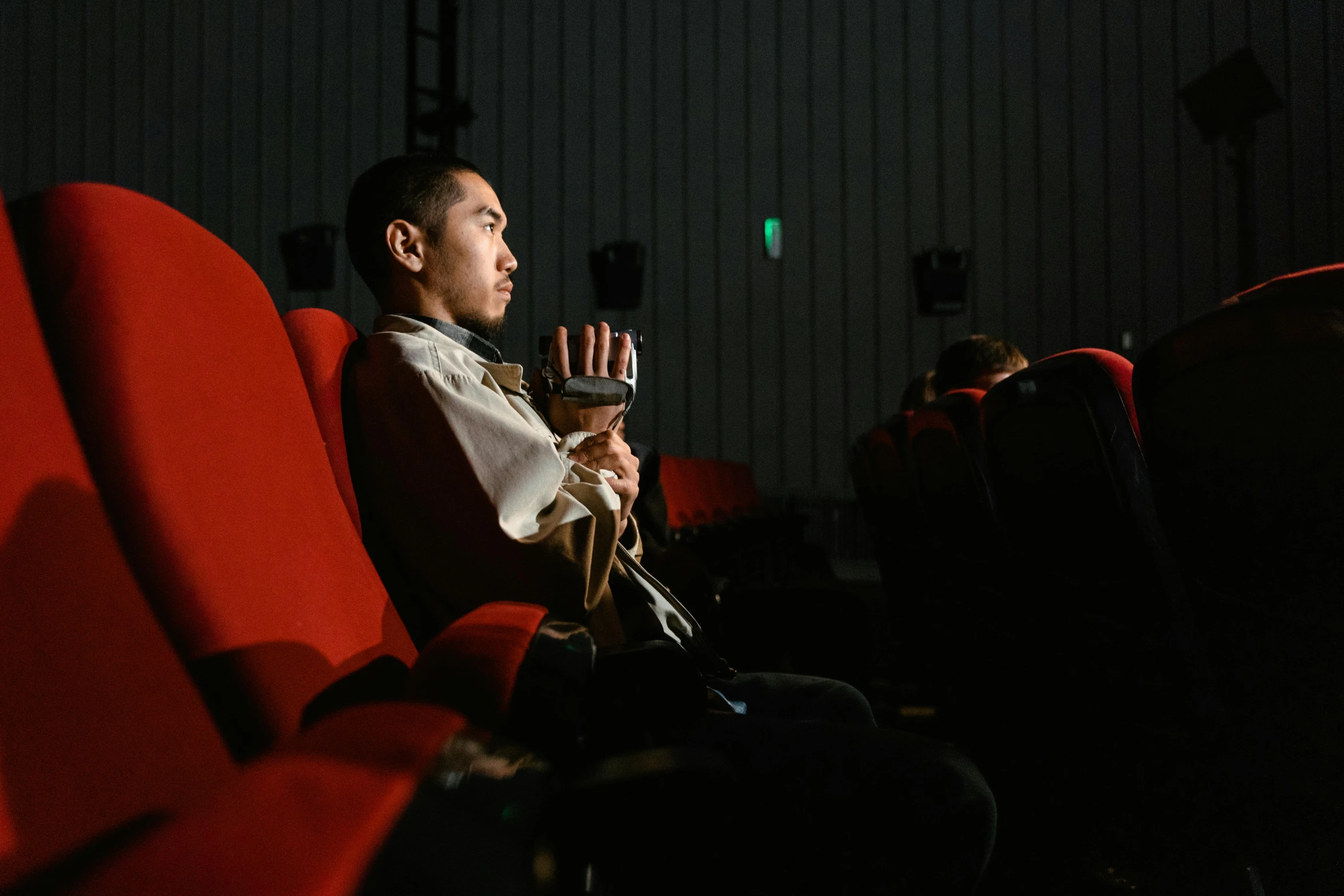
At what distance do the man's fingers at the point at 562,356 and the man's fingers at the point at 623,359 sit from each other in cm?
6

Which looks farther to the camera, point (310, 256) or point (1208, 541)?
point (310, 256)

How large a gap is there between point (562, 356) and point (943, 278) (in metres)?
5.18

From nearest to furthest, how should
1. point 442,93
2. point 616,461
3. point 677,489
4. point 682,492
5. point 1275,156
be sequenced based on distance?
point 616,461 < point 677,489 < point 682,492 < point 442,93 < point 1275,156

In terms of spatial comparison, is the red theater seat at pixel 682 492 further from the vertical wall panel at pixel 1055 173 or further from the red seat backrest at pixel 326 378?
the vertical wall panel at pixel 1055 173

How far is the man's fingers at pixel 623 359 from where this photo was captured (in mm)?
1107

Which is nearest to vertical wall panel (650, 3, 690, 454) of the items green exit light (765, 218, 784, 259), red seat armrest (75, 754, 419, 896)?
green exit light (765, 218, 784, 259)

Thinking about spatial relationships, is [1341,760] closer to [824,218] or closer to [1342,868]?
[1342,868]

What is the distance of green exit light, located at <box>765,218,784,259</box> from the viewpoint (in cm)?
618

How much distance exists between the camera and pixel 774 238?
6.18 metres

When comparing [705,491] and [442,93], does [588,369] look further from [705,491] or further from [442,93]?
[442,93]

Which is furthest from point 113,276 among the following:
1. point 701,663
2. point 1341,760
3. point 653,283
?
point 653,283

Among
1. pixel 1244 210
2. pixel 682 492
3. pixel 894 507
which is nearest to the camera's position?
pixel 894 507

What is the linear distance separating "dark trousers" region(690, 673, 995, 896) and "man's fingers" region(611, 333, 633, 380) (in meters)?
0.51

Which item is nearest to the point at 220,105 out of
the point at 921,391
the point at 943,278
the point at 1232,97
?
the point at 943,278
